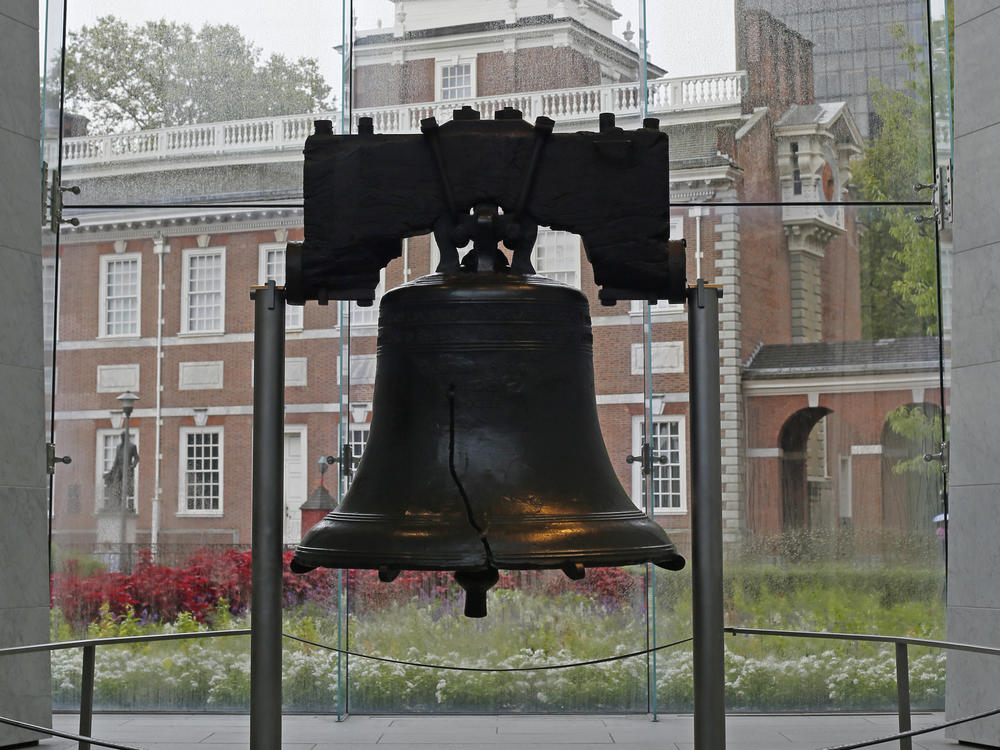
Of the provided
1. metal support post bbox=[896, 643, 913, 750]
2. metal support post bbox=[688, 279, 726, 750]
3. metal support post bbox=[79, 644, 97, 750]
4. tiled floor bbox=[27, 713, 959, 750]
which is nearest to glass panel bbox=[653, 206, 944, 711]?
tiled floor bbox=[27, 713, 959, 750]

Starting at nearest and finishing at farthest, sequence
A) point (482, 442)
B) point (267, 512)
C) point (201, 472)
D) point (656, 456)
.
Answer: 1. point (482, 442)
2. point (267, 512)
3. point (656, 456)
4. point (201, 472)

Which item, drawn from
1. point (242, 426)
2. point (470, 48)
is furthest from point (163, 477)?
point (470, 48)

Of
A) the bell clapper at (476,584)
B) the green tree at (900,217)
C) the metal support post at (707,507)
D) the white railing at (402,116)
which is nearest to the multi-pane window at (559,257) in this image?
the white railing at (402,116)

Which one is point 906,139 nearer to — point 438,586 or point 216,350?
point 438,586

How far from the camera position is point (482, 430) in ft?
7.09

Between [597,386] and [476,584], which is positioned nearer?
[476,584]

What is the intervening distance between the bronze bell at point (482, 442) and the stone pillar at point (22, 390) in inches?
131

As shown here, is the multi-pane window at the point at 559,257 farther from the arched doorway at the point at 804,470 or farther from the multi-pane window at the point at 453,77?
the arched doorway at the point at 804,470

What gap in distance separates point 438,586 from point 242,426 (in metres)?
1.33

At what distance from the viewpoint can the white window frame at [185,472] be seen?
6.45 meters

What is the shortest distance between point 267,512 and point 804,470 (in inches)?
175

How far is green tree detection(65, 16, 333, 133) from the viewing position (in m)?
6.46

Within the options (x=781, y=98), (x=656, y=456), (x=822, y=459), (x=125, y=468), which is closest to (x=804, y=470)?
(x=822, y=459)

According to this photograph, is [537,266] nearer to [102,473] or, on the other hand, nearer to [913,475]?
[913,475]
